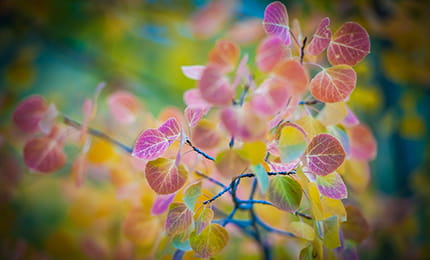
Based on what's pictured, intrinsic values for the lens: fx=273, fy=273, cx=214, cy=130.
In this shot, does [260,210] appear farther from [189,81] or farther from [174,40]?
[174,40]

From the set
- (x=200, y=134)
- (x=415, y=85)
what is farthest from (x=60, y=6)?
(x=415, y=85)

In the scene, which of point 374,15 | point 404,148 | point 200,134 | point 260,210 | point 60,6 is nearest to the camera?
point 200,134

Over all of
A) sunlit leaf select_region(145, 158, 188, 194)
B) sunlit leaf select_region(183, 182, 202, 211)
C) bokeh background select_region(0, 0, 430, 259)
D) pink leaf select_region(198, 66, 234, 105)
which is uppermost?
pink leaf select_region(198, 66, 234, 105)

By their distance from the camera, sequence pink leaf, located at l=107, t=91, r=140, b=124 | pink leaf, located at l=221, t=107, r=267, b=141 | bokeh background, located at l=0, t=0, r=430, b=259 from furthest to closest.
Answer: bokeh background, located at l=0, t=0, r=430, b=259 → pink leaf, located at l=107, t=91, r=140, b=124 → pink leaf, located at l=221, t=107, r=267, b=141

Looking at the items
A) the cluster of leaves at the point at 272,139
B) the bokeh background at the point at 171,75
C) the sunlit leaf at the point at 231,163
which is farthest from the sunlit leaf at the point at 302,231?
the bokeh background at the point at 171,75

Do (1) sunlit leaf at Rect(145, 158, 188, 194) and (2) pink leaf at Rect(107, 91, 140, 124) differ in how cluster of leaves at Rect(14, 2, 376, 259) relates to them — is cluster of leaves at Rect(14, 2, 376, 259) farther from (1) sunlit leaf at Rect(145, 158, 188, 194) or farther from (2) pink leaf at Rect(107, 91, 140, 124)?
(2) pink leaf at Rect(107, 91, 140, 124)

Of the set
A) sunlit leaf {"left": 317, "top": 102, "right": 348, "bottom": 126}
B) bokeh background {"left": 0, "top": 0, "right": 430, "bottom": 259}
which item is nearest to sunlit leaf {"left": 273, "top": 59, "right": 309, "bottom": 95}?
sunlit leaf {"left": 317, "top": 102, "right": 348, "bottom": 126}

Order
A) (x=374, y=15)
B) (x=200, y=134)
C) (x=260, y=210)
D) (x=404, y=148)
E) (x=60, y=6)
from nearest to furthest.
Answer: (x=200, y=134) → (x=260, y=210) → (x=374, y=15) → (x=60, y=6) → (x=404, y=148)
